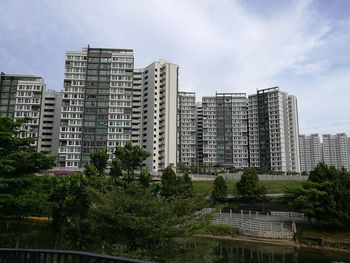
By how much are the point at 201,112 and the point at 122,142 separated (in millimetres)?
43632

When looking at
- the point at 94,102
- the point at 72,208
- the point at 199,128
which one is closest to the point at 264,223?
the point at 72,208

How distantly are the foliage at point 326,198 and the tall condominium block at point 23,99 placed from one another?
59041 millimetres

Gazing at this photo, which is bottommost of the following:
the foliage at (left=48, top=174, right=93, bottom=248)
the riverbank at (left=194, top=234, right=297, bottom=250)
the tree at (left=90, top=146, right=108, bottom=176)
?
the riverbank at (left=194, top=234, right=297, bottom=250)

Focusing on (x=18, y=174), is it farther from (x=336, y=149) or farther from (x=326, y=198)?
(x=336, y=149)

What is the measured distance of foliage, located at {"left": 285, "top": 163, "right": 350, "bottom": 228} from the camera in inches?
1003

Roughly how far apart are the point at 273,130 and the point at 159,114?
120 ft

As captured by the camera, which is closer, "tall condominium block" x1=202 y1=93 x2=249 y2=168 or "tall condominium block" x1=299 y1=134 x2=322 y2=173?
"tall condominium block" x1=202 y1=93 x2=249 y2=168

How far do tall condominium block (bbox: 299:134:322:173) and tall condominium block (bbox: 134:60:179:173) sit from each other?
70567mm

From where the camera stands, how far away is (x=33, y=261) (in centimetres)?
496

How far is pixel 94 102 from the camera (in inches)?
2731

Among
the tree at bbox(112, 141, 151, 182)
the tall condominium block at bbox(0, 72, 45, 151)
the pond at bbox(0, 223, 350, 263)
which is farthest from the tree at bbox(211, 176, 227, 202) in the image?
the tall condominium block at bbox(0, 72, 45, 151)

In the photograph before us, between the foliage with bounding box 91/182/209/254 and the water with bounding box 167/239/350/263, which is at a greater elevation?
the foliage with bounding box 91/182/209/254

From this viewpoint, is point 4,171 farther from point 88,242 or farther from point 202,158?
point 202,158

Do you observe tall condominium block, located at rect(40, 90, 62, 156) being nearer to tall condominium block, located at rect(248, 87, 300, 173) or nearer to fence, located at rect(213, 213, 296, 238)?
fence, located at rect(213, 213, 296, 238)
